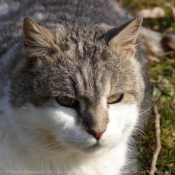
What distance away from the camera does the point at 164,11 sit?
15.1 feet

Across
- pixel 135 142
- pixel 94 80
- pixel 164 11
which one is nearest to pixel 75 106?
pixel 94 80

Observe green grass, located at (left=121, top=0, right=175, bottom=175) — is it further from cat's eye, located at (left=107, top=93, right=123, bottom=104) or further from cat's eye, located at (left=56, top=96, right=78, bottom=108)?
cat's eye, located at (left=56, top=96, right=78, bottom=108)

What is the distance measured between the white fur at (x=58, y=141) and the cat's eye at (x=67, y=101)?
26 mm

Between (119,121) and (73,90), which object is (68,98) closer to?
(73,90)

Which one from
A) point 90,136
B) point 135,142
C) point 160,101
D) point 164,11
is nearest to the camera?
point 90,136

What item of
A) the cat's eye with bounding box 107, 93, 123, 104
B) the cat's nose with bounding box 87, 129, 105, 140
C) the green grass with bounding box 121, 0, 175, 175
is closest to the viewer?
the cat's nose with bounding box 87, 129, 105, 140

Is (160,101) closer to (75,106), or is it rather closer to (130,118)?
(130,118)

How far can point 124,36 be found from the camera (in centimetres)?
248

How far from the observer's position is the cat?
2248 mm

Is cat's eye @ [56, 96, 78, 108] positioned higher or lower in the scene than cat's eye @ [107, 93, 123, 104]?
higher

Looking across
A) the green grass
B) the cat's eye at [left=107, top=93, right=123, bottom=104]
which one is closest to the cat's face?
the cat's eye at [left=107, top=93, right=123, bottom=104]

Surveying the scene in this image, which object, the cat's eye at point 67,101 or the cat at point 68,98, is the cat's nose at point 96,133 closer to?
the cat at point 68,98

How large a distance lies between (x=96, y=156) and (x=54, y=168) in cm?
28

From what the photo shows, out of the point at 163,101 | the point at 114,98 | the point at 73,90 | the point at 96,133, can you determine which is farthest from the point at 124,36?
the point at 163,101
